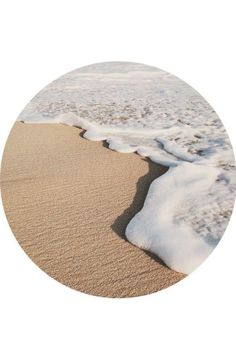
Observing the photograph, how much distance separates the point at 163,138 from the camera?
13.1ft

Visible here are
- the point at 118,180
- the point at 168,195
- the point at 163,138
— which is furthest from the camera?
Result: the point at 163,138

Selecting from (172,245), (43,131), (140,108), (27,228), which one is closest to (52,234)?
(27,228)

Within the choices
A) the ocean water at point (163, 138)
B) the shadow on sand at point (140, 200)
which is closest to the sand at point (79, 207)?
the shadow on sand at point (140, 200)

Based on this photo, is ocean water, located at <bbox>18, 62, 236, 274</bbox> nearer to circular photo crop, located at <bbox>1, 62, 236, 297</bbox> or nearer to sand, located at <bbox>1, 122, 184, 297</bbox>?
circular photo crop, located at <bbox>1, 62, 236, 297</bbox>

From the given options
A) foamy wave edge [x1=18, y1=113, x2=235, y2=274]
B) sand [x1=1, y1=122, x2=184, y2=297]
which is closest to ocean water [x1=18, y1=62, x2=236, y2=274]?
foamy wave edge [x1=18, y1=113, x2=235, y2=274]

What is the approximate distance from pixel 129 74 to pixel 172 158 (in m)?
1.39

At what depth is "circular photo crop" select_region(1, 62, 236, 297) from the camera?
272 centimetres

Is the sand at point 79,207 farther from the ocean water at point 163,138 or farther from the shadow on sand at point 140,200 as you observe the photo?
the ocean water at point 163,138

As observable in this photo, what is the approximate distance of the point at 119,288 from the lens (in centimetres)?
261

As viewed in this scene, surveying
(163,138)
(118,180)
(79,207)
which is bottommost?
(79,207)

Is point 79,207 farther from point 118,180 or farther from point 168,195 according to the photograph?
point 168,195

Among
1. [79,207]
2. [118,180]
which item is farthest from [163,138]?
[79,207]

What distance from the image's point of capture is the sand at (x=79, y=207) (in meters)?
2.66

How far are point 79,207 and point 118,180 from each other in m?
0.45
